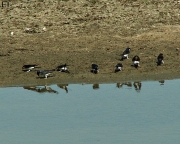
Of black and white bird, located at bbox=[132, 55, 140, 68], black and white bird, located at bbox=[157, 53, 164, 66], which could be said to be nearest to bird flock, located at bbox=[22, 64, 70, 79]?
black and white bird, located at bbox=[132, 55, 140, 68]

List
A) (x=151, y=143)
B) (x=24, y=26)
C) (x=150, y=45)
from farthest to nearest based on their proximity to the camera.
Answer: (x=24, y=26)
(x=150, y=45)
(x=151, y=143)

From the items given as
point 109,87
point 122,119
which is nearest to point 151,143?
point 122,119

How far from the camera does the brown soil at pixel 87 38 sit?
18.3 metres

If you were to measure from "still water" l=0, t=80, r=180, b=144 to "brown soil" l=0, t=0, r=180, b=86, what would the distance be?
628 millimetres

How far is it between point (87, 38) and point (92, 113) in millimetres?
5885

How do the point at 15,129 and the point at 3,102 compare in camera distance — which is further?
the point at 3,102

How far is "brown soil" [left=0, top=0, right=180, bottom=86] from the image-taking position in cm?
1830

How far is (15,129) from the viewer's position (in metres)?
14.2

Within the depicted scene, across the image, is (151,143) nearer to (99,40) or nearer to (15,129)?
(15,129)

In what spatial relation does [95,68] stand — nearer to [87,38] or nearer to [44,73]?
[44,73]

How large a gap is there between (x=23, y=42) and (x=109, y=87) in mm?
4153

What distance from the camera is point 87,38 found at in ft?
67.8

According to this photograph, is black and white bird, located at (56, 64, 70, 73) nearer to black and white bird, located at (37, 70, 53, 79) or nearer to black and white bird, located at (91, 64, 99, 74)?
black and white bird, located at (37, 70, 53, 79)

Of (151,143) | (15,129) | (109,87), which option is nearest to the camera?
(151,143)
